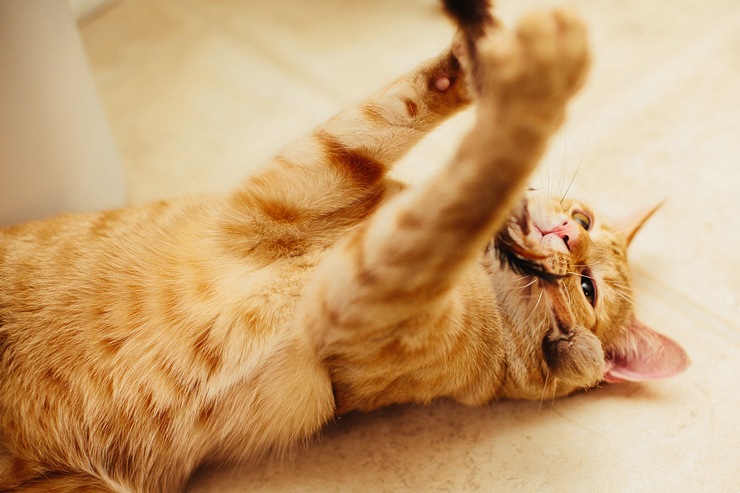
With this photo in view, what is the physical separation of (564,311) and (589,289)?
13 cm

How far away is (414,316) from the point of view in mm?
834

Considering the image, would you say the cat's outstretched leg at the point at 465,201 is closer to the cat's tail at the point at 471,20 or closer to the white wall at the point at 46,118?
the cat's tail at the point at 471,20

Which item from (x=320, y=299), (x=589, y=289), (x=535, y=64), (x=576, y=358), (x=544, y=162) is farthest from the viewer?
(x=544, y=162)

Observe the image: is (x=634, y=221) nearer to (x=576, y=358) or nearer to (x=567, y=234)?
(x=567, y=234)

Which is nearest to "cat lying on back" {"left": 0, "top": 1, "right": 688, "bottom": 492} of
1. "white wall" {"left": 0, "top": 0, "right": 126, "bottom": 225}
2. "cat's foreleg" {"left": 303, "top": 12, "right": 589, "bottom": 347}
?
"cat's foreleg" {"left": 303, "top": 12, "right": 589, "bottom": 347}

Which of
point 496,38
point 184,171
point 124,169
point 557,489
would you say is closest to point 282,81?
point 184,171

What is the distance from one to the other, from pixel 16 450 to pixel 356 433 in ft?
2.02

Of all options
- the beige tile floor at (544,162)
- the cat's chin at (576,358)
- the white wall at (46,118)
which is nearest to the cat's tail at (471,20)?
the beige tile floor at (544,162)

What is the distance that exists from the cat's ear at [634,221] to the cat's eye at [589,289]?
22cm

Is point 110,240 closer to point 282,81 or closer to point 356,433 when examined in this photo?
point 356,433

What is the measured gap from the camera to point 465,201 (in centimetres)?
69

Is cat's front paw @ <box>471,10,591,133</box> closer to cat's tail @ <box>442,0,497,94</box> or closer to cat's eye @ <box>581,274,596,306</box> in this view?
cat's tail @ <box>442,0,497,94</box>

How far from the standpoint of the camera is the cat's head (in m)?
1.05

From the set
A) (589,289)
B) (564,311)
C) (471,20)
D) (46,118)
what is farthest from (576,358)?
(46,118)
